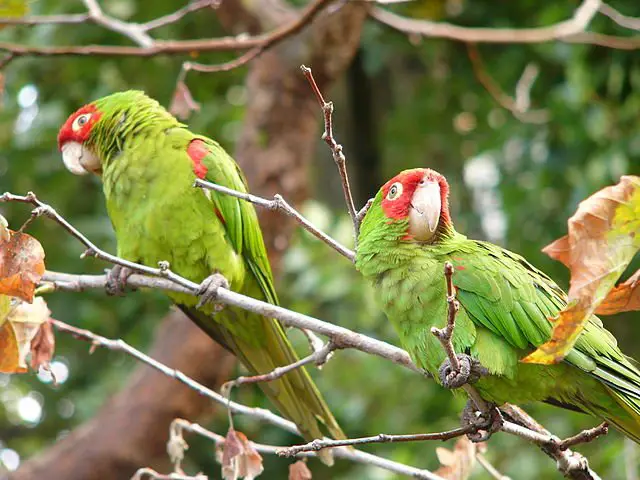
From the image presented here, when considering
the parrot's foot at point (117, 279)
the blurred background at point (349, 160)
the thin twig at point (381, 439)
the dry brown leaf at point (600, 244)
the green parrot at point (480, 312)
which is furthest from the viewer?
the blurred background at point (349, 160)

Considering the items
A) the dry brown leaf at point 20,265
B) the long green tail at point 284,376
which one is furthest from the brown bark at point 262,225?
the dry brown leaf at point 20,265

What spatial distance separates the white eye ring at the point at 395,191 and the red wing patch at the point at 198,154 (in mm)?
910

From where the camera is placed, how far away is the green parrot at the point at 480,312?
6.72 ft

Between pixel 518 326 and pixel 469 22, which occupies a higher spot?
pixel 469 22

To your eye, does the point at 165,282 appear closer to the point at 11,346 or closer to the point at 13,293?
the point at 11,346

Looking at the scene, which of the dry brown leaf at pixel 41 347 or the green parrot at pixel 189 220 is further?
the green parrot at pixel 189 220

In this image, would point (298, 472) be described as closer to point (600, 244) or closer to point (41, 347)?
point (41, 347)

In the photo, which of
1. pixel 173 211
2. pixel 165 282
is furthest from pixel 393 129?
pixel 165 282

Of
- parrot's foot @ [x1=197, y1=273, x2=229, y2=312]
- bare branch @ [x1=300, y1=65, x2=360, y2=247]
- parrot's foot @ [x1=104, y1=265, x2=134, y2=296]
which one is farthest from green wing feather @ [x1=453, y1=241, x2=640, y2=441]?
parrot's foot @ [x1=104, y1=265, x2=134, y2=296]

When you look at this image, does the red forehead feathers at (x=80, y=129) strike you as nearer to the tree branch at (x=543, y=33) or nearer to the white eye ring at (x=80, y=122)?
the white eye ring at (x=80, y=122)

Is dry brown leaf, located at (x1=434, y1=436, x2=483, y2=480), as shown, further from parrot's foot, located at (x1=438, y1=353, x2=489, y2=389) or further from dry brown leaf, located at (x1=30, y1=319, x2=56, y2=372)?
dry brown leaf, located at (x1=30, y1=319, x2=56, y2=372)

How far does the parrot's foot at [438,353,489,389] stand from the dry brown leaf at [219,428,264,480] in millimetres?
609

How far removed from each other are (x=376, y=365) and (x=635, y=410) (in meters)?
3.11

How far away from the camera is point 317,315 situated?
538cm
